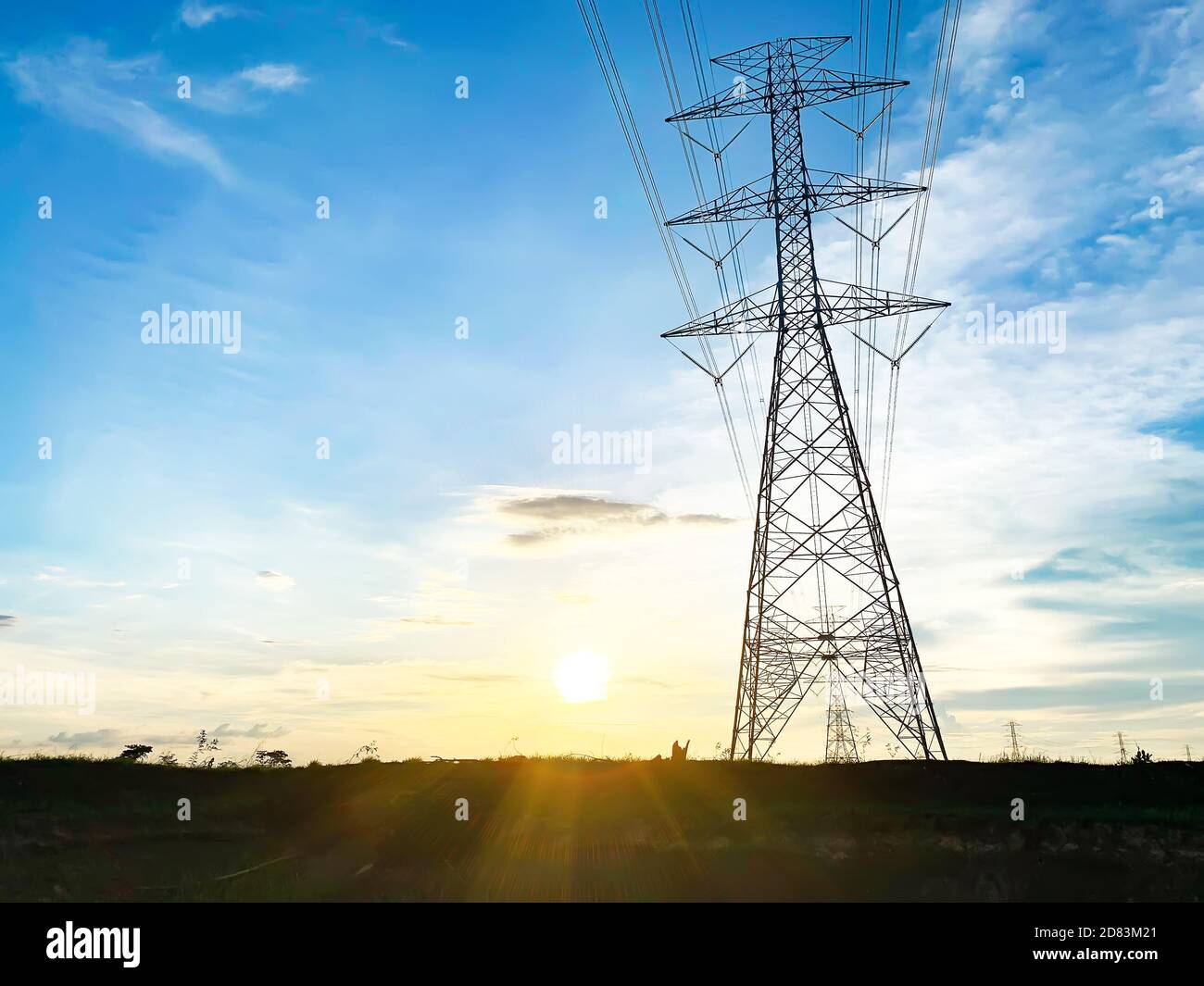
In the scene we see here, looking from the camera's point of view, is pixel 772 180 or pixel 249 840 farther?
pixel 772 180

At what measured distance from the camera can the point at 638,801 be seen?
74.9 ft

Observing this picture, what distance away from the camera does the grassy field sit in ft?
65.1

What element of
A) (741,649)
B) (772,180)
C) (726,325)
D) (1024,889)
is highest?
(772,180)

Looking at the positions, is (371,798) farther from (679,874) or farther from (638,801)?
(679,874)

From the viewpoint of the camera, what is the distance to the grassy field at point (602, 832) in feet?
65.1

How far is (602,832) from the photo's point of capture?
71.6 ft
